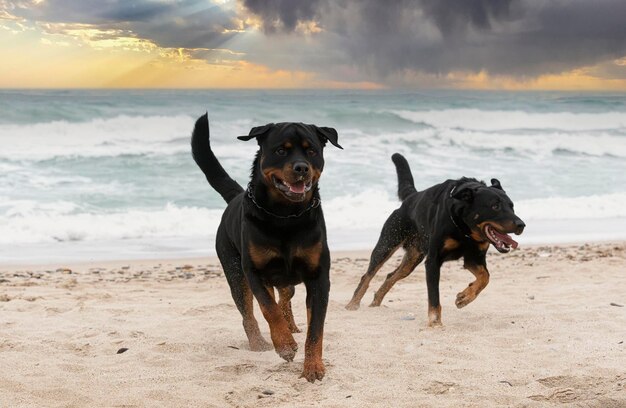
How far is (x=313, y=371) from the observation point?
448 cm

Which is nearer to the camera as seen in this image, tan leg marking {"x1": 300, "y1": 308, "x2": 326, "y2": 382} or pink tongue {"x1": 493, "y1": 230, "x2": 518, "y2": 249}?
tan leg marking {"x1": 300, "y1": 308, "x2": 326, "y2": 382}

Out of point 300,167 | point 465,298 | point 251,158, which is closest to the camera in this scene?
point 300,167

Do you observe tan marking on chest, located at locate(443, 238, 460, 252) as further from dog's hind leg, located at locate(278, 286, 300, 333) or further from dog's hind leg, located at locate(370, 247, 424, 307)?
dog's hind leg, located at locate(278, 286, 300, 333)

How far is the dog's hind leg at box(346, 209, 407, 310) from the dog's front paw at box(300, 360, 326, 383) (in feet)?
8.99

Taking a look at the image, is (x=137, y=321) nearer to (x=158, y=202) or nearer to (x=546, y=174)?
(x=158, y=202)

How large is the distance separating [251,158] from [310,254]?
19102 millimetres

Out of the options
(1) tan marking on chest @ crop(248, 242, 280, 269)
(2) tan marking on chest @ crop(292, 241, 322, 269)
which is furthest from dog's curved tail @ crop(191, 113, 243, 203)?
(2) tan marking on chest @ crop(292, 241, 322, 269)

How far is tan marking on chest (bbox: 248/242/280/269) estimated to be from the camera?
4535 mm

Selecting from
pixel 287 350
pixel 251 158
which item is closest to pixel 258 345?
pixel 287 350

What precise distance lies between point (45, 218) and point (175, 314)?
781 cm

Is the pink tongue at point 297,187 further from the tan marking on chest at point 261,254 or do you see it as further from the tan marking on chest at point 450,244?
the tan marking on chest at point 450,244

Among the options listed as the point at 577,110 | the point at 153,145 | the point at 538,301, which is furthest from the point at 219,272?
the point at 577,110

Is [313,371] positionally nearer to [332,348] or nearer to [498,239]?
[332,348]

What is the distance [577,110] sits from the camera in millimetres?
42531
